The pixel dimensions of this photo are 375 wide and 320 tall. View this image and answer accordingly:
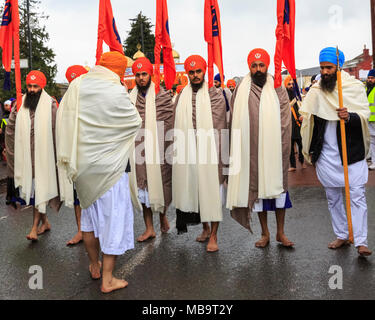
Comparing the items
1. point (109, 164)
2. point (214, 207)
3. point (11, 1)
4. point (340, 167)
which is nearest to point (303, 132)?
point (340, 167)

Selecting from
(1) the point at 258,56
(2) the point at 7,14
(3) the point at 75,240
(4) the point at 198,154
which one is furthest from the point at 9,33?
(1) the point at 258,56

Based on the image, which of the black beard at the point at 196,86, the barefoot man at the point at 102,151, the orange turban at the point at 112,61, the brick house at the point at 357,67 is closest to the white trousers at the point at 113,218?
the barefoot man at the point at 102,151

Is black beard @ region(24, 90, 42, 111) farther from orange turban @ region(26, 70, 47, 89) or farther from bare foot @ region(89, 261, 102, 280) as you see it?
bare foot @ region(89, 261, 102, 280)

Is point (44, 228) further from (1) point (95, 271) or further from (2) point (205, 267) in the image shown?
(2) point (205, 267)

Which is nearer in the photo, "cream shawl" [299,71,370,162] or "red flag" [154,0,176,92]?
"cream shawl" [299,71,370,162]

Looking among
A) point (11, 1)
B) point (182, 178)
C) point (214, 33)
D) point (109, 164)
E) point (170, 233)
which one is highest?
point (11, 1)

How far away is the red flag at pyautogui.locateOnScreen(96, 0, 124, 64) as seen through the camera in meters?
6.53

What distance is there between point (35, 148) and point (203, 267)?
283 cm

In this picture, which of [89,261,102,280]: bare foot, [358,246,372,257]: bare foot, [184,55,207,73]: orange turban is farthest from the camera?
[184,55,207,73]: orange turban

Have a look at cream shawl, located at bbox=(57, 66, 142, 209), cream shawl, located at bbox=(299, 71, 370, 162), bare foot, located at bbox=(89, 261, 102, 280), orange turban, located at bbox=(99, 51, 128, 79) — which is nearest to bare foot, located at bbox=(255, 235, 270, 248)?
cream shawl, located at bbox=(299, 71, 370, 162)

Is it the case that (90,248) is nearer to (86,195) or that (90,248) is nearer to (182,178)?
(86,195)

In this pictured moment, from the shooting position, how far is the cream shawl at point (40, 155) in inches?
237

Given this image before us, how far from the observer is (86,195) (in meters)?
4.22
